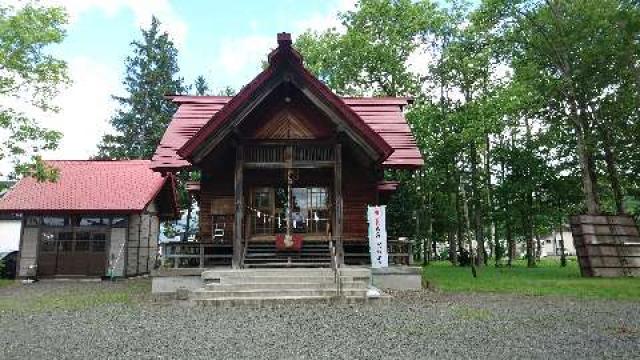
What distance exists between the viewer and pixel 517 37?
94.0ft

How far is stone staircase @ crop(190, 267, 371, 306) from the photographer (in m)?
12.1

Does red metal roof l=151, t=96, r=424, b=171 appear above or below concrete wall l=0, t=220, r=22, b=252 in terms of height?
above

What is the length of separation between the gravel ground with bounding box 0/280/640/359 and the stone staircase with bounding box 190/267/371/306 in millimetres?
526

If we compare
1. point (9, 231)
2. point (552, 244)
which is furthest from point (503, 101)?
point (552, 244)

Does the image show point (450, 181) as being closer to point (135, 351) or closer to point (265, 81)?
point (265, 81)

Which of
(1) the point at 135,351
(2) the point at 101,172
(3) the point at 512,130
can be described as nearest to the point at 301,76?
(1) the point at 135,351

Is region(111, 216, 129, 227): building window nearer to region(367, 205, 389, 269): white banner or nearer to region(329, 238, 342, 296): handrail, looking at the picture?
region(329, 238, 342, 296): handrail

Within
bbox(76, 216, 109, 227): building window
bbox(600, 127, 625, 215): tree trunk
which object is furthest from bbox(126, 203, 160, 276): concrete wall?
bbox(600, 127, 625, 215): tree trunk

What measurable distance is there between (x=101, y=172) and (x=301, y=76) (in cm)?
1669

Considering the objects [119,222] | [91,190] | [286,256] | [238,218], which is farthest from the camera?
[91,190]

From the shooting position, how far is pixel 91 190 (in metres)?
25.4

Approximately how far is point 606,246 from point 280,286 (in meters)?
14.2

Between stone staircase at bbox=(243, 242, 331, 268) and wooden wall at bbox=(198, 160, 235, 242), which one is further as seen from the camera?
wooden wall at bbox=(198, 160, 235, 242)

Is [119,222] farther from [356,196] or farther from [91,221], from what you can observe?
[356,196]
